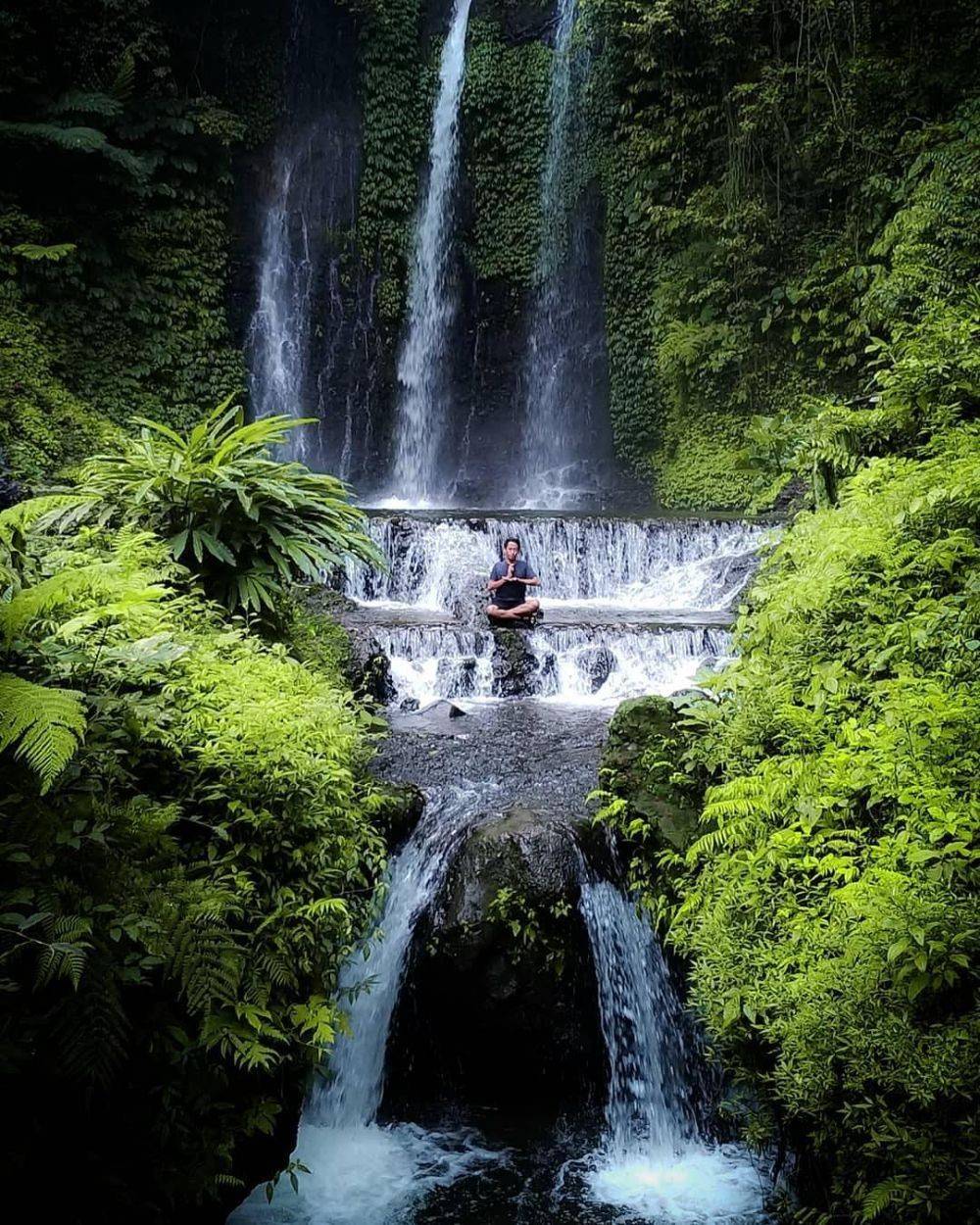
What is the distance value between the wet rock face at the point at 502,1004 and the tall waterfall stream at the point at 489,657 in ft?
0.22

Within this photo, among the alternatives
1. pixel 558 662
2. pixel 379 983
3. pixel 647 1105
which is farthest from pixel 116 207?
pixel 647 1105

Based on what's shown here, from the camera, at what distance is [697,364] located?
16.0m

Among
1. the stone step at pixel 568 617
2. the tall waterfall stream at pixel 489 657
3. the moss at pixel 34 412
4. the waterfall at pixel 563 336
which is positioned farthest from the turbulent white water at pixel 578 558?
the waterfall at pixel 563 336

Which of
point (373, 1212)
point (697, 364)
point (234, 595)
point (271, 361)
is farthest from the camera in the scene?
point (271, 361)

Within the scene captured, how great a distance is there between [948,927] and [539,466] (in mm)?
15966

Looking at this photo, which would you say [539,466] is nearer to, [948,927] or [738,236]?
[738,236]

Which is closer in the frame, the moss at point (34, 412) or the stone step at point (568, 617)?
the stone step at point (568, 617)

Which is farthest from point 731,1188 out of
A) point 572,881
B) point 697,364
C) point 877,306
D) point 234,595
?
point 697,364

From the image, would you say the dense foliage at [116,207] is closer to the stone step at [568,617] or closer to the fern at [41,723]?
the stone step at [568,617]

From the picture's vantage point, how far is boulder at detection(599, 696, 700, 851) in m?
4.78

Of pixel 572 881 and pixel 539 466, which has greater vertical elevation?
pixel 539 466

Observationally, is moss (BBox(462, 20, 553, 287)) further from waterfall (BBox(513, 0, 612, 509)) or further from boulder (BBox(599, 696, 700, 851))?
boulder (BBox(599, 696, 700, 851))

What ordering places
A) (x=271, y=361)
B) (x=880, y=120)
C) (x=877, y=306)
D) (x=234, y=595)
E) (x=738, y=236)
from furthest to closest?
(x=271, y=361)
(x=738, y=236)
(x=880, y=120)
(x=877, y=306)
(x=234, y=595)

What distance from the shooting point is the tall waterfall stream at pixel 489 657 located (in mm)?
4055
